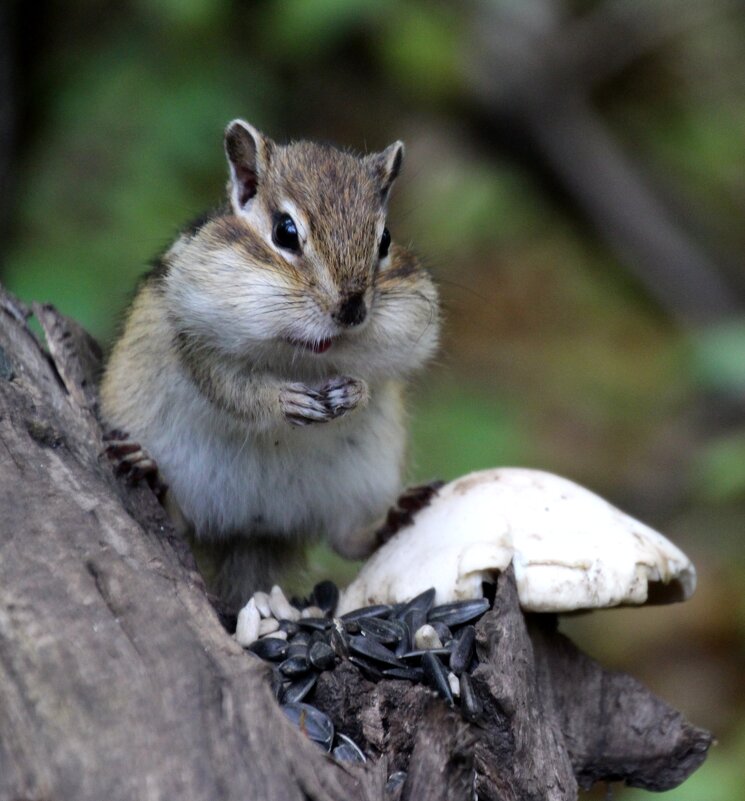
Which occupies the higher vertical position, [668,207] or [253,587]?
[668,207]

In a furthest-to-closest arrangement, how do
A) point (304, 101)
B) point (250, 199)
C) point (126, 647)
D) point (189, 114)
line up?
point (304, 101) < point (189, 114) < point (250, 199) < point (126, 647)

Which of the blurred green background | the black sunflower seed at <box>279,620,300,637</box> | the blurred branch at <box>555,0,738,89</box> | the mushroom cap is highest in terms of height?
the blurred branch at <box>555,0,738,89</box>

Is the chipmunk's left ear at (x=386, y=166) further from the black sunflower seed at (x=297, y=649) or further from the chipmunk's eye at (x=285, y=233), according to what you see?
the black sunflower seed at (x=297, y=649)

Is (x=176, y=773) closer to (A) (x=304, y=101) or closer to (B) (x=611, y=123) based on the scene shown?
(A) (x=304, y=101)

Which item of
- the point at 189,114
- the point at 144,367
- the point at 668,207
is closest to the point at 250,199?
the point at 144,367

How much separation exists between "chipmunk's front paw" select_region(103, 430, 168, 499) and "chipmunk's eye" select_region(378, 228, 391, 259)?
0.74 m

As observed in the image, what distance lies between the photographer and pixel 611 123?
7.94 metres

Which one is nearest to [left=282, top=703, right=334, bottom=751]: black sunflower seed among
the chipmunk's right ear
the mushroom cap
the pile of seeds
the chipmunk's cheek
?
the pile of seeds

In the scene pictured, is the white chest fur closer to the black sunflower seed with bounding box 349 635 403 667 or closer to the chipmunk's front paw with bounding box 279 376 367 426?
the chipmunk's front paw with bounding box 279 376 367 426

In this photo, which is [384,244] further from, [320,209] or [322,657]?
[322,657]

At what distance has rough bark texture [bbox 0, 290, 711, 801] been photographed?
1.84 m

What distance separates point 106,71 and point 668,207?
3409mm

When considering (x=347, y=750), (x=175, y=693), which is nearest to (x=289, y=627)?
(x=347, y=750)

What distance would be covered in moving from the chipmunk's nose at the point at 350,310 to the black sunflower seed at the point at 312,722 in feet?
2.75
